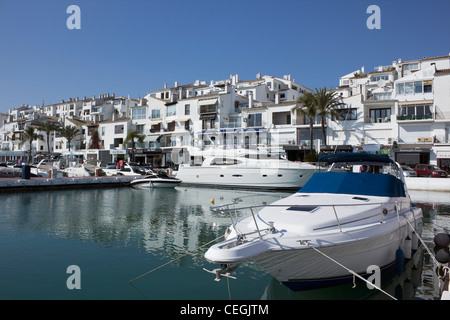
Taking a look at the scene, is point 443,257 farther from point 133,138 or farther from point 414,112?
point 133,138

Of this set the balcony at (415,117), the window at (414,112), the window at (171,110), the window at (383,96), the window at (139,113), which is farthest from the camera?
the window at (139,113)

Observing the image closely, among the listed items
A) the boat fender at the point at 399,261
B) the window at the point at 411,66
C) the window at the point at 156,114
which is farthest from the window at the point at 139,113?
the boat fender at the point at 399,261

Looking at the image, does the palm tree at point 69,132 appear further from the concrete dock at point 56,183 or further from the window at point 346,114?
the window at point 346,114

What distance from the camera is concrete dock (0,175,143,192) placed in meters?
24.8

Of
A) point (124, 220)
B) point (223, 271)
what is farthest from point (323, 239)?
point (124, 220)

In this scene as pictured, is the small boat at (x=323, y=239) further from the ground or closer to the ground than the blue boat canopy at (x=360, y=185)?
closer to the ground

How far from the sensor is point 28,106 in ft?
341

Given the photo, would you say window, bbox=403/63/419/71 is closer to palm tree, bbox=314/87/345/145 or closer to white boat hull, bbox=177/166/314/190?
palm tree, bbox=314/87/345/145

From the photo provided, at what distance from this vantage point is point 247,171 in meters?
27.6

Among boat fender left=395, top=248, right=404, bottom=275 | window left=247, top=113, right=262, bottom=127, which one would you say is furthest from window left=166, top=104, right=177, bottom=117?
boat fender left=395, top=248, right=404, bottom=275

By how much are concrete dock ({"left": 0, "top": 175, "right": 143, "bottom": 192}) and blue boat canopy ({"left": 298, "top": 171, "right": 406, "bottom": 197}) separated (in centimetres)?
2503

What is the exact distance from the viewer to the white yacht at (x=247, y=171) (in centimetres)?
2605

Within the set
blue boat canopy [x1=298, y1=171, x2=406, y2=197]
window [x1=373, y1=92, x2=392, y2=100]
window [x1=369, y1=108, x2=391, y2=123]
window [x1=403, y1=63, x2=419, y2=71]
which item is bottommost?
blue boat canopy [x1=298, y1=171, x2=406, y2=197]

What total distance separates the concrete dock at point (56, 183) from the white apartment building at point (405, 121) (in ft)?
87.6
